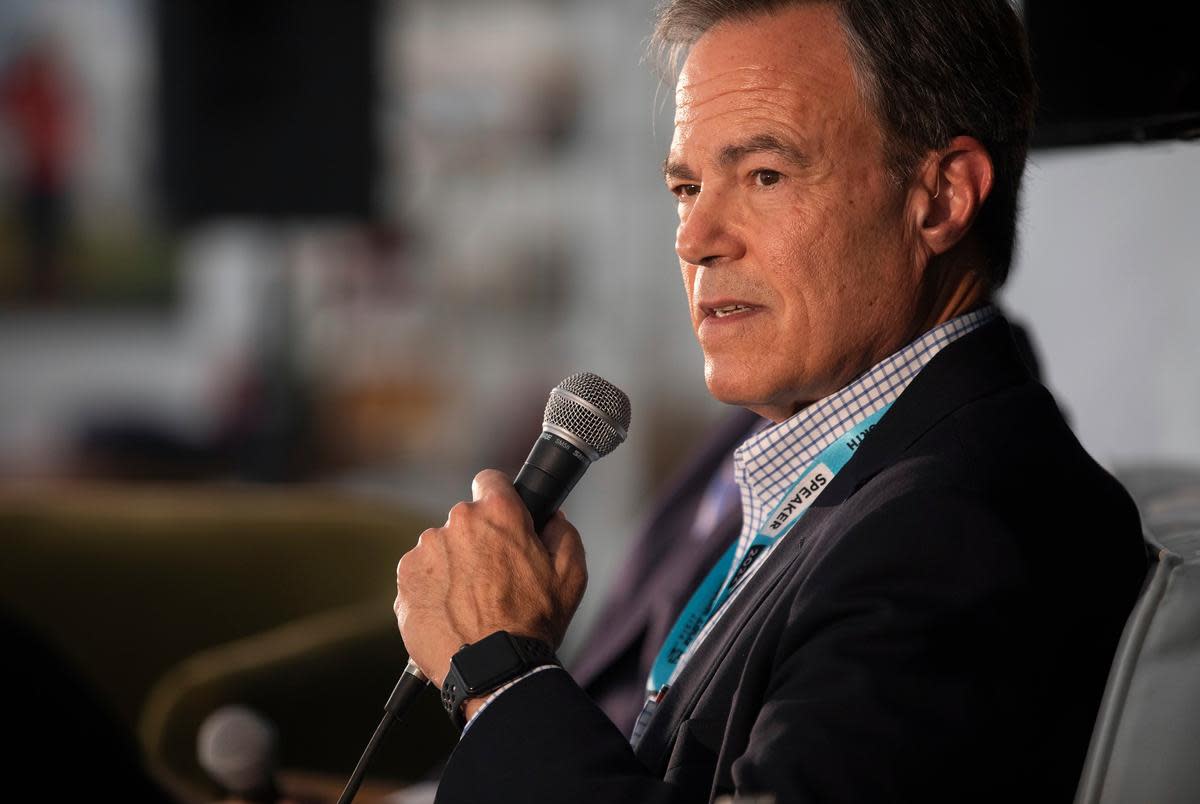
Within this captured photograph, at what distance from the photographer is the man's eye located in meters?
1.27

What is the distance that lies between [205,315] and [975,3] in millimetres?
5519

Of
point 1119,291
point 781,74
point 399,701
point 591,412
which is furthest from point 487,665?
point 1119,291

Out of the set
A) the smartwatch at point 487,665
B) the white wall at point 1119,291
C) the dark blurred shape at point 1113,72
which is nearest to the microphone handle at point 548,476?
the smartwatch at point 487,665

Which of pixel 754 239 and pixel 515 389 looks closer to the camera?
pixel 754 239

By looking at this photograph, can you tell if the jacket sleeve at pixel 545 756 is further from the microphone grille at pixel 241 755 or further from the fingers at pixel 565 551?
the microphone grille at pixel 241 755

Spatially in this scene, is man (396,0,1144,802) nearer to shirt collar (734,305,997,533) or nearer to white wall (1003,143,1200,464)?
shirt collar (734,305,997,533)

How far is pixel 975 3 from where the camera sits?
1.23m

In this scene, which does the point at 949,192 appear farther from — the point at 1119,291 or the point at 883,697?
the point at 1119,291

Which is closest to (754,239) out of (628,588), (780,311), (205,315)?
(780,311)

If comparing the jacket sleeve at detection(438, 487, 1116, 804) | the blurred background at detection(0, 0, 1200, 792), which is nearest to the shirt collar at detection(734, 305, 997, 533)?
the jacket sleeve at detection(438, 487, 1116, 804)

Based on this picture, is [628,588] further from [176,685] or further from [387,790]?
[176,685]

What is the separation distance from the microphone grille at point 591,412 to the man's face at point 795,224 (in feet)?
0.36

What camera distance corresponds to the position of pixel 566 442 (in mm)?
1219

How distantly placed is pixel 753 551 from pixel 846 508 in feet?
0.63
